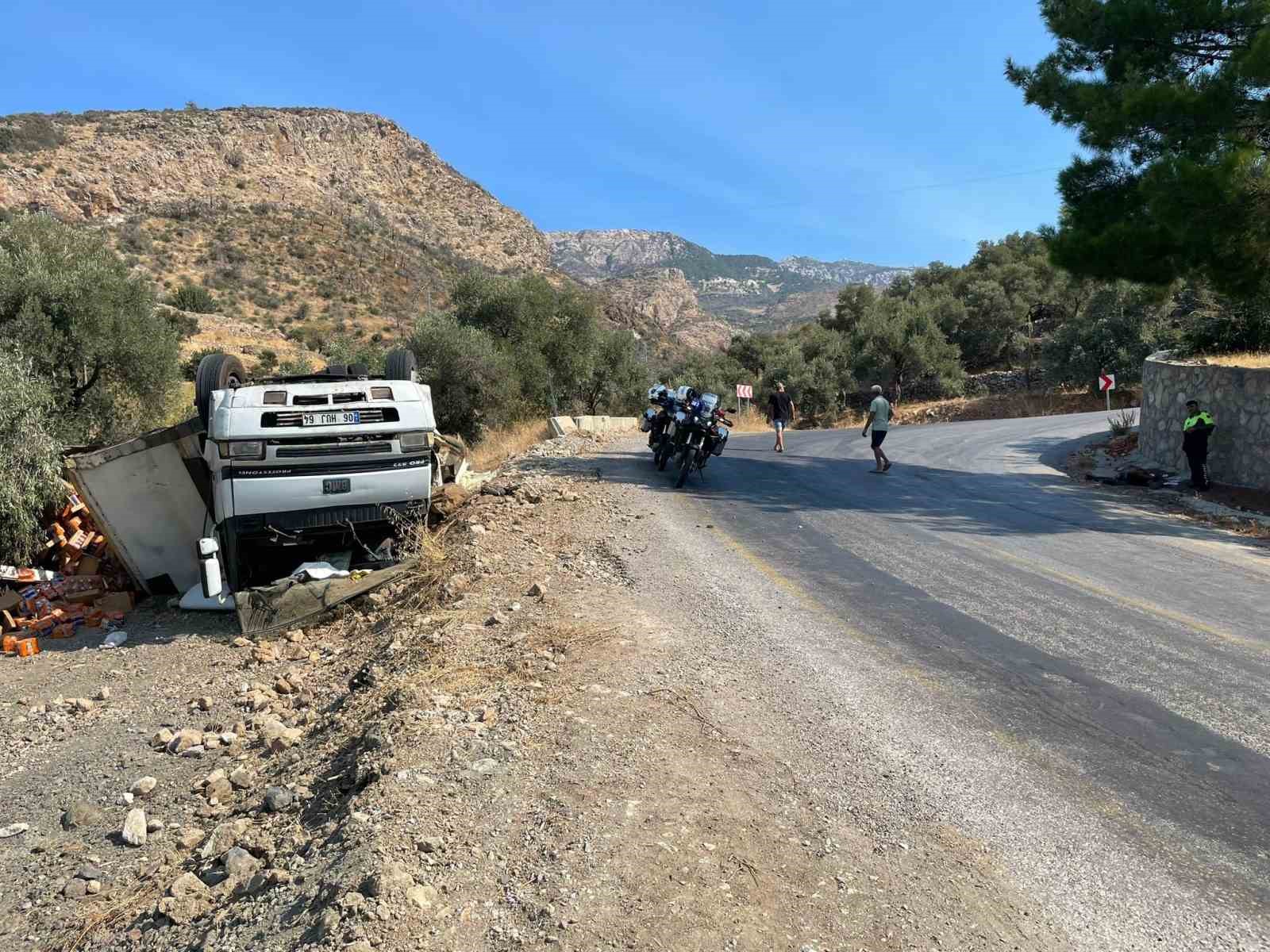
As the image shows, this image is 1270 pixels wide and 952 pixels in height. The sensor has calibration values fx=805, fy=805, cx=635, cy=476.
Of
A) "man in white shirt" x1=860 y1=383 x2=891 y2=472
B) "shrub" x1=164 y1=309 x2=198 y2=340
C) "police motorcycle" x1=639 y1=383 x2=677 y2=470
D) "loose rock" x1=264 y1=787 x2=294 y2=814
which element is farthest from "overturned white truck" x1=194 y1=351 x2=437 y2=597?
"shrub" x1=164 y1=309 x2=198 y2=340

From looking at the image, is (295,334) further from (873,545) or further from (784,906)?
(784,906)

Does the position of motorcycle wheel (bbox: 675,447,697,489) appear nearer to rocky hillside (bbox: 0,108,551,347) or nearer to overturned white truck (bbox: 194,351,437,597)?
overturned white truck (bbox: 194,351,437,597)

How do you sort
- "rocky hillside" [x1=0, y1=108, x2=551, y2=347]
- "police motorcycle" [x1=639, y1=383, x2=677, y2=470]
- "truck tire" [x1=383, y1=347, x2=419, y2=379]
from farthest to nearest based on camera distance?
"rocky hillside" [x1=0, y1=108, x2=551, y2=347] < "police motorcycle" [x1=639, y1=383, x2=677, y2=470] < "truck tire" [x1=383, y1=347, x2=419, y2=379]

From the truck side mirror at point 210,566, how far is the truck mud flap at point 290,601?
19 cm

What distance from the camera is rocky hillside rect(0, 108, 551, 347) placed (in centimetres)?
5728

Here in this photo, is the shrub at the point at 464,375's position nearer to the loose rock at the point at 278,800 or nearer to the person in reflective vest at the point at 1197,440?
the person in reflective vest at the point at 1197,440

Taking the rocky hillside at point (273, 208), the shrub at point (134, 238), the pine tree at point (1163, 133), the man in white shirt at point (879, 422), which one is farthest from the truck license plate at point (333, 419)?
the shrub at point (134, 238)

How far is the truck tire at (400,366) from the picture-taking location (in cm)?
931

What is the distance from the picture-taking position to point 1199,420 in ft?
44.2

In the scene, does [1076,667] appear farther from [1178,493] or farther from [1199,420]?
[1199,420]

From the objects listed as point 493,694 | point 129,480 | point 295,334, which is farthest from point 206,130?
point 493,694

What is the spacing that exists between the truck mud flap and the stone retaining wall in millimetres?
14165

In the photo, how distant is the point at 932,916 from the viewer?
299 centimetres

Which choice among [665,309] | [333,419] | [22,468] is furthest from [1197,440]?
[665,309]
